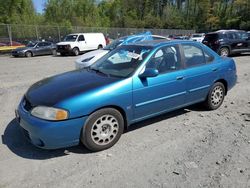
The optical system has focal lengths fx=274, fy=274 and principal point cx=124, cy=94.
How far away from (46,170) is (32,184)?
1.05 ft

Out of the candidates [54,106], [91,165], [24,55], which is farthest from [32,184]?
[24,55]

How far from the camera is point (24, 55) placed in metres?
21.5

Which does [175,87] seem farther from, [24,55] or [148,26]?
[148,26]

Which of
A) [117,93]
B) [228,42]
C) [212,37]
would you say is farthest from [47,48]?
[117,93]

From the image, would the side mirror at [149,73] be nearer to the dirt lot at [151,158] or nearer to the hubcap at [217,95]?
the dirt lot at [151,158]

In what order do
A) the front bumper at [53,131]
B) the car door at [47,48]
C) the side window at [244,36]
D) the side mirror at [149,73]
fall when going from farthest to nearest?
the car door at [47,48]
the side window at [244,36]
the side mirror at [149,73]
the front bumper at [53,131]

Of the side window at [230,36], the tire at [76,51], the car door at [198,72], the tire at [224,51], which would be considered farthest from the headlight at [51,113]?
the tire at [76,51]

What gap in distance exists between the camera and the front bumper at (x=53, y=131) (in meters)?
3.64

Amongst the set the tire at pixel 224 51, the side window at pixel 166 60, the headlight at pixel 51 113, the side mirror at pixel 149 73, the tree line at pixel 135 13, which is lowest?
the tire at pixel 224 51

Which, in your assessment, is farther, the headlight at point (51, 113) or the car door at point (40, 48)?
the car door at point (40, 48)

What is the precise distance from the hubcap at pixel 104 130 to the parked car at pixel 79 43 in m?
18.3

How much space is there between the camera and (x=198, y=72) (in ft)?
17.0

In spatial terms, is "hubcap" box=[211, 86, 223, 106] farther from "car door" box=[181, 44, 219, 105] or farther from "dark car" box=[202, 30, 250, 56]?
"dark car" box=[202, 30, 250, 56]

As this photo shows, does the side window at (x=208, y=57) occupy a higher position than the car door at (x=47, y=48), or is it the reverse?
the side window at (x=208, y=57)
